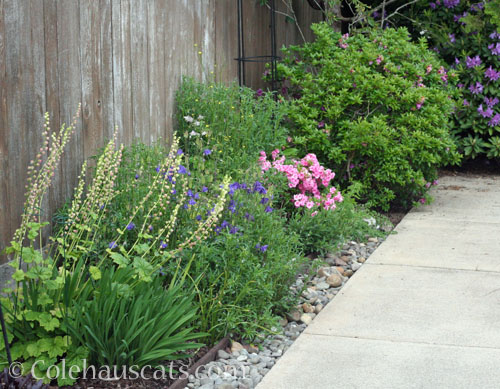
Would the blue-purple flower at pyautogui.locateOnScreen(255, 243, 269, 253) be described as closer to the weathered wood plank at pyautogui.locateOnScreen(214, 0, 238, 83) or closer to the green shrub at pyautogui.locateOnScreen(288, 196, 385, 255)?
the green shrub at pyautogui.locateOnScreen(288, 196, 385, 255)

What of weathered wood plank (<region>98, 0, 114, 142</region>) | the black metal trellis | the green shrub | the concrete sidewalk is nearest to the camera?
the concrete sidewalk

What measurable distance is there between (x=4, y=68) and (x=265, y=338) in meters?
2.07

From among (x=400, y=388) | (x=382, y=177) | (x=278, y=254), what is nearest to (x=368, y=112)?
(x=382, y=177)

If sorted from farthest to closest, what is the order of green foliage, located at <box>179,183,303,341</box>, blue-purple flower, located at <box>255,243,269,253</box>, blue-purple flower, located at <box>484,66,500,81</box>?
blue-purple flower, located at <box>484,66,500,81</box> < blue-purple flower, located at <box>255,243,269,253</box> < green foliage, located at <box>179,183,303,341</box>

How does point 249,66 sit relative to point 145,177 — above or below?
above

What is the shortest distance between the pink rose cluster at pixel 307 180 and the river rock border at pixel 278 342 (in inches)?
18.6

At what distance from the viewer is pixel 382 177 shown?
263 inches

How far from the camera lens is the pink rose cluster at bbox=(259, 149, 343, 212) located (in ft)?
18.7

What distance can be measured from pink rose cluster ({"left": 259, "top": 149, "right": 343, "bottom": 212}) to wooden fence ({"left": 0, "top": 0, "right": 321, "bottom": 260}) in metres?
0.95

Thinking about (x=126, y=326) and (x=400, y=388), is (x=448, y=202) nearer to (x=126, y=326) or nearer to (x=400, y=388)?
(x=400, y=388)

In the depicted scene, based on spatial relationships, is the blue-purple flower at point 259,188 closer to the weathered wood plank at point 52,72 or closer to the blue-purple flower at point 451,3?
the weathered wood plank at point 52,72

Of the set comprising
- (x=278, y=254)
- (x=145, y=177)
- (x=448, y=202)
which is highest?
(x=145, y=177)

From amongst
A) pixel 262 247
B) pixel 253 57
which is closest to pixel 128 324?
pixel 262 247

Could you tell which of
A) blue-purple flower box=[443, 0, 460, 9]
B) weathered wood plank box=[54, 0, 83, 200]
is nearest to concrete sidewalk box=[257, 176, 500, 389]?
weathered wood plank box=[54, 0, 83, 200]
